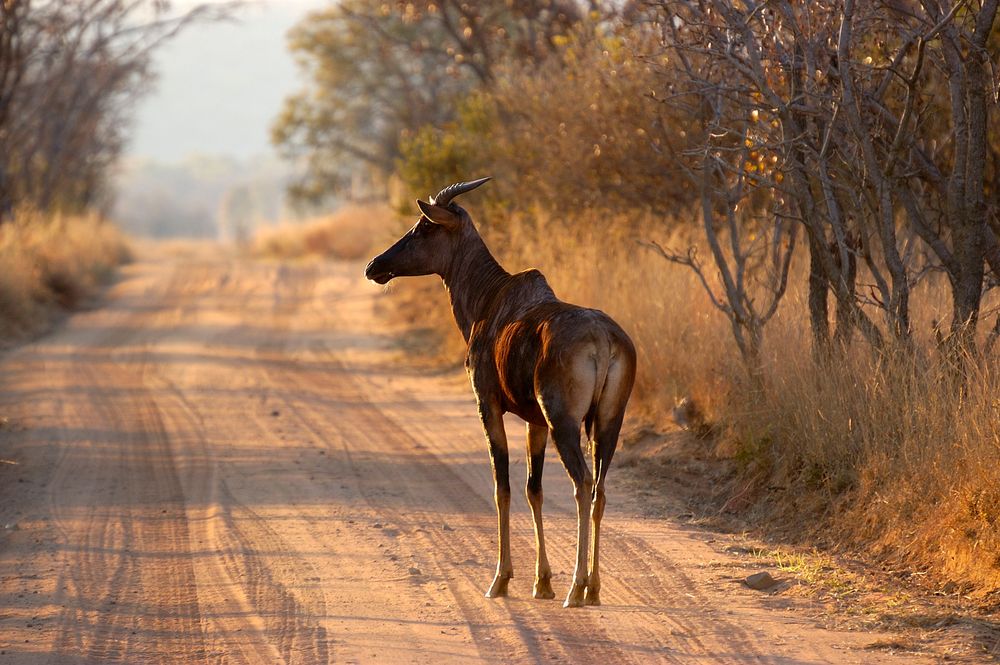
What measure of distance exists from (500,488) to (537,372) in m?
0.78

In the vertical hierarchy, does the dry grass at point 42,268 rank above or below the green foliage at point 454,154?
below

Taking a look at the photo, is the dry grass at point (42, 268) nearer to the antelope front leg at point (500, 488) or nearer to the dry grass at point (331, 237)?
the dry grass at point (331, 237)

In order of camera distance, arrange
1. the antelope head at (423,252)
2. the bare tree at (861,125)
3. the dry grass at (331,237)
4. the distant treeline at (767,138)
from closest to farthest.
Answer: the antelope head at (423,252)
the bare tree at (861,125)
the distant treeline at (767,138)
the dry grass at (331,237)

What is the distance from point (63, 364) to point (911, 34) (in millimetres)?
11028

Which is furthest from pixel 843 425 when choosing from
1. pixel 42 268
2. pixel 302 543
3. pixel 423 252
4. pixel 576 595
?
pixel 42 268

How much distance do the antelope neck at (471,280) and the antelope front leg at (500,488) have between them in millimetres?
720

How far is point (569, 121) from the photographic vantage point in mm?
14344

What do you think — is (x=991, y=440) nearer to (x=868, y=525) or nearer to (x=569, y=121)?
(x=868, y=525)

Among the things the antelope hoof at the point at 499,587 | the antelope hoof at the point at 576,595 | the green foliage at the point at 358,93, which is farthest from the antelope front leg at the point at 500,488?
the green foliage at the point at 358,93

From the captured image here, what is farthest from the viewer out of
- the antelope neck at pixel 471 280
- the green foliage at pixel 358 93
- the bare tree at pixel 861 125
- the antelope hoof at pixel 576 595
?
the green foliage at pixel 358 93

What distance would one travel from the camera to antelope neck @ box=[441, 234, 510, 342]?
22.6ft

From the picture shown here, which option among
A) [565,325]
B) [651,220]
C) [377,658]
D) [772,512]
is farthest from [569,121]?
[377,658]

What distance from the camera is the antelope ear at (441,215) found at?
22.4 feet

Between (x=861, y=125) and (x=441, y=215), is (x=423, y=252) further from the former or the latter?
(x=861, y=125)
